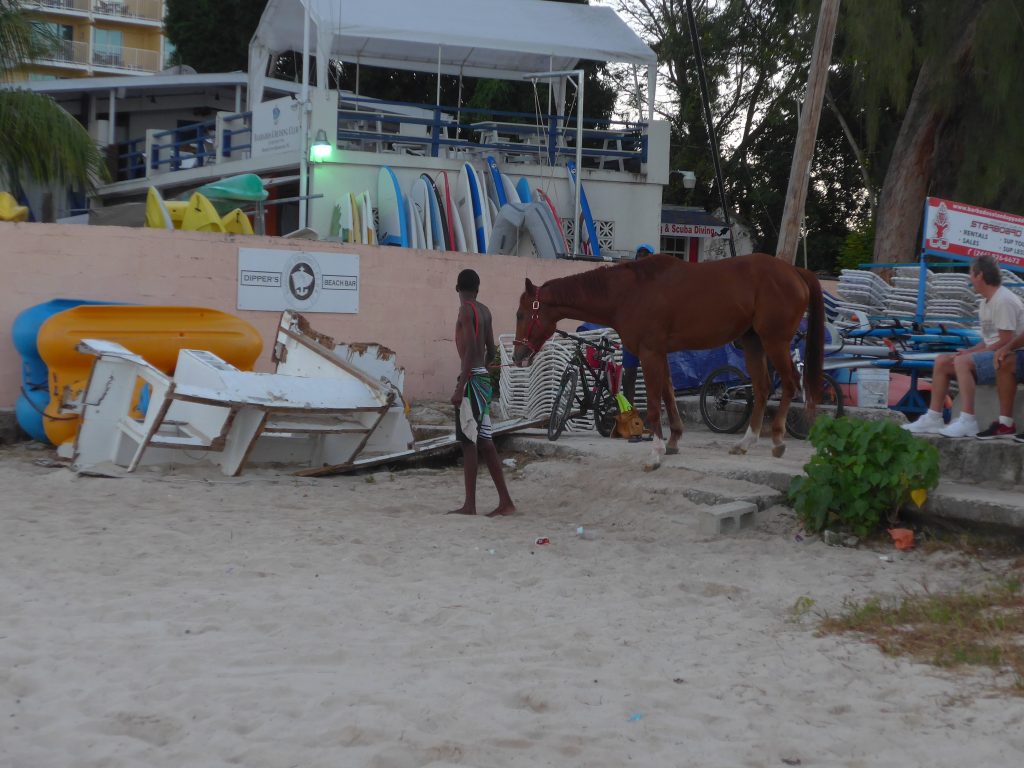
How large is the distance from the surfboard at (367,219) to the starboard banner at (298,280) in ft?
11.2

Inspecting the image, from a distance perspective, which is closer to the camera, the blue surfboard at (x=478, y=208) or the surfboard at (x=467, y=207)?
the surfboard at (x=467, y=207)

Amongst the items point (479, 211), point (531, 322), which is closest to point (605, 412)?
point (531, 322)

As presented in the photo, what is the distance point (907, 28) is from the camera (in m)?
18.0

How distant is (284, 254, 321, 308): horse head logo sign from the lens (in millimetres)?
12750

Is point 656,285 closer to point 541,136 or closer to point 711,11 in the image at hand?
point 541,136

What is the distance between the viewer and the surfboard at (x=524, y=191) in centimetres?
1850

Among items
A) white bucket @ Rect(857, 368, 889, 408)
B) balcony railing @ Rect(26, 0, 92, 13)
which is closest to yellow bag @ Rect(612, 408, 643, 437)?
white bucket @ Rect(857, 368, 889, 408)

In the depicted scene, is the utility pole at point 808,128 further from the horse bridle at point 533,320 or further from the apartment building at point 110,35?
the apartment building at point 110,35

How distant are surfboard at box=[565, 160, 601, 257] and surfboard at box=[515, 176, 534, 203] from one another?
3.02 ft

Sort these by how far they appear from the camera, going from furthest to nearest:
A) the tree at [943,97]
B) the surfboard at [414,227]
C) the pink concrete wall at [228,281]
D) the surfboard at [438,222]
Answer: the tree at [943,97], the surfboard at [438,222], the surfboard at [414,227], the pink concrete wall at [228,281]

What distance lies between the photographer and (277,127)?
64.1 feet

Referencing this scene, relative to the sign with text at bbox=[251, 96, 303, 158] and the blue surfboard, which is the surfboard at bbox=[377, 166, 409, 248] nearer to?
the blue surfboard

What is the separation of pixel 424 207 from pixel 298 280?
5.38 m

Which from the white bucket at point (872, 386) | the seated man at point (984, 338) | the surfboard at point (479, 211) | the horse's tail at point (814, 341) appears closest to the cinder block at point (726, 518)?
the seated man at point (984, 338)
